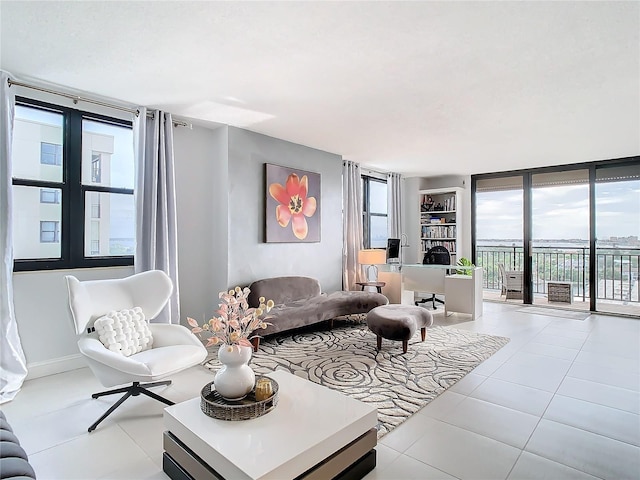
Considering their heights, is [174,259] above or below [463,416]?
above

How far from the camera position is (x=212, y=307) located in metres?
4.23

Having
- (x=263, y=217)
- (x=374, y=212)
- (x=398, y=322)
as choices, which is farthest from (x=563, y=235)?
(x=263, y=217)

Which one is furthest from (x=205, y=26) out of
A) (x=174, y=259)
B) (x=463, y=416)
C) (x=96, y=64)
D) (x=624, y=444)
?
(x=624, y=444)

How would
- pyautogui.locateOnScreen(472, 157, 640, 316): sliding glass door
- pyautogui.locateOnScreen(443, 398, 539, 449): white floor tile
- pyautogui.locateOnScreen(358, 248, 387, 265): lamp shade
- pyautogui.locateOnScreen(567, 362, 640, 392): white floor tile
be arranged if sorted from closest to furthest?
1. pyautogui.locateOnScreen(443, 398, 539, 449): white floor tile
2. pyautogui.locateOnScreen(567, 362, 640, 392): white floor tile
3. pyautogui.locateOnScreen(358, 248, 387, 265): lamp shade
4. pyautogui.locateOnScreen(472, 157, 640, 316): sliding glass door

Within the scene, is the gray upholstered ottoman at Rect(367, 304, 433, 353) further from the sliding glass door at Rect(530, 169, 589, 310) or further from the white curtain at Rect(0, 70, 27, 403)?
the sliding glass door at Rect(530, 169, 589, 310)

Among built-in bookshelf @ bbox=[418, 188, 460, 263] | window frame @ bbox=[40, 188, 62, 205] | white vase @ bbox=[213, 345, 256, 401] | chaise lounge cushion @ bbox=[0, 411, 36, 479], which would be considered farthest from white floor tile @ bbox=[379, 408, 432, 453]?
built-in bookshelf @ bbox=[418, 188, 460, 263]

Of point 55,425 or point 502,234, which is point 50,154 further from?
point 502,234

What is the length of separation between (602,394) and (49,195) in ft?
16.2

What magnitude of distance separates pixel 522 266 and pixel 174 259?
638cm

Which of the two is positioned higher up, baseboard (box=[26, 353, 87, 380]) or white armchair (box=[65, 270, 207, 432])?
white armchair (box=[65, 270, 207, 432])

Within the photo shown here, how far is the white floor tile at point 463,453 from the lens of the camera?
1.80 meters

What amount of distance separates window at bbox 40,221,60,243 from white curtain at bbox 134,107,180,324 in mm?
669

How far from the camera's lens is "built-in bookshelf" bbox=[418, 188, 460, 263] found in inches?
279

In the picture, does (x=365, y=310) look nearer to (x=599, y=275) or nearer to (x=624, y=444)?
(x=624, y=444)
